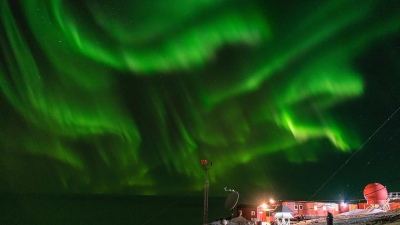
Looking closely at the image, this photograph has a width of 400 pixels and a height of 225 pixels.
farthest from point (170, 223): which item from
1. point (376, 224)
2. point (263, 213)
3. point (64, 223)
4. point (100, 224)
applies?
point (376, 224)

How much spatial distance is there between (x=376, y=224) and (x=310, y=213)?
4271cm

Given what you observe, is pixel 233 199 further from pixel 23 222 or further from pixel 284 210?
pixel 23 222

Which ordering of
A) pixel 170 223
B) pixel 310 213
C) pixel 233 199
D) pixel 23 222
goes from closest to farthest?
pixel 233 199 → pixel 310 213 → pixel 23 222 → pixel 170 223

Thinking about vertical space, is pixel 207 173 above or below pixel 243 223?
above

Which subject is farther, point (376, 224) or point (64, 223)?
point (64, 223)

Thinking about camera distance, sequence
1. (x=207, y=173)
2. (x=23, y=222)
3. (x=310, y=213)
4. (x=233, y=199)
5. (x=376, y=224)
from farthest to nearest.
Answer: (x=23, y=222)
(x=310, y=213)
(x=233, y=199)
(x=207, y=173)
(x=376, y=224)

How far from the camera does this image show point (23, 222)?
115875mm

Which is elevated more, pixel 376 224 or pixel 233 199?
pixel 233 199

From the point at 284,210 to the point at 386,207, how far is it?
1075 centimetres

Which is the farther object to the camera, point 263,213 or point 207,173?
point 263,213

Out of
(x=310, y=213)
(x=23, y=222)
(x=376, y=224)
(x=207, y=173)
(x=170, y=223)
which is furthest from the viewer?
(x=170, y=223)

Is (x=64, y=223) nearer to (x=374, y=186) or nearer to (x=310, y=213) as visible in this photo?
(x=310, y=213)

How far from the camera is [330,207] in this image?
64.6m

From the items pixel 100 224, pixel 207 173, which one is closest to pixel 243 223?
pixel 207 173
